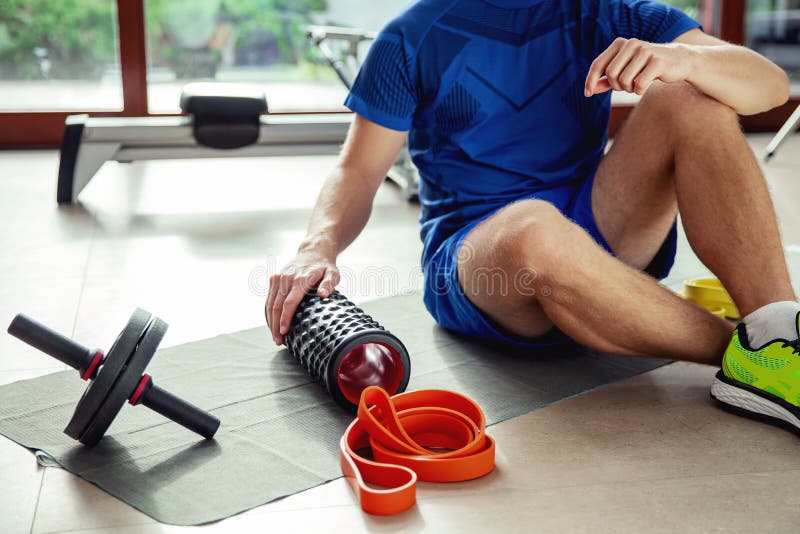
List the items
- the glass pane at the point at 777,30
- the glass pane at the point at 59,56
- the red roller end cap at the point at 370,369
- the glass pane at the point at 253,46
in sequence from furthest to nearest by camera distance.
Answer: the glass pane at the point at 777,30 < the glass pane at the point at 253,46 < the glass pane at the point at 59,56 < the red roller end cap at the point at 370,369

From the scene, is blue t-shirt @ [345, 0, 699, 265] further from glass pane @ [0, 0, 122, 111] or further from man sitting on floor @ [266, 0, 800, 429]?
glass pane @ [0, 0, 122, 111]

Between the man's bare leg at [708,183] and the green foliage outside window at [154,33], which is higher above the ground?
the man's bare leg at [708,183]

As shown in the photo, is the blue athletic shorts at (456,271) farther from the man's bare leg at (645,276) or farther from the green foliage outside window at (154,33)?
the green foliage outside window at (154,33)

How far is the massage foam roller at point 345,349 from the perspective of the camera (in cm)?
134

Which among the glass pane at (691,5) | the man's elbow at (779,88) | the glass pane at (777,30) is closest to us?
the man's elbow at (779,88)

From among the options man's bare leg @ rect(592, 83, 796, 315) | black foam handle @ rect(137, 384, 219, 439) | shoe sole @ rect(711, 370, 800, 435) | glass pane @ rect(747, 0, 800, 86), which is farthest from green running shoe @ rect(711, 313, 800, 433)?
glass pane @ rect(747, 0, 800, 86)

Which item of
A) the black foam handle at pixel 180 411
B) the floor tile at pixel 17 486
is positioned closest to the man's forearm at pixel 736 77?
the black foam handle at pixel 180 411

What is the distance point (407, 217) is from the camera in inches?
114

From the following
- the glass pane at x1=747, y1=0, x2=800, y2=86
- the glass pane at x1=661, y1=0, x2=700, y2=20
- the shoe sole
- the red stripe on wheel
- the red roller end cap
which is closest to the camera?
the red stripe on wheel

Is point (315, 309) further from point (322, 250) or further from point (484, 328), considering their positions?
point (484, 328)

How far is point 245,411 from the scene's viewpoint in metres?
1.40

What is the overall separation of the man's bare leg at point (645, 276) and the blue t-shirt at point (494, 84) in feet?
0.45

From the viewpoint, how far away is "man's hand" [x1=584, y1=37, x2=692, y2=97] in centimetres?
133

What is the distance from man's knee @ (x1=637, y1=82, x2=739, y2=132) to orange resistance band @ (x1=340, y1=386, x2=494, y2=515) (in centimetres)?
59
